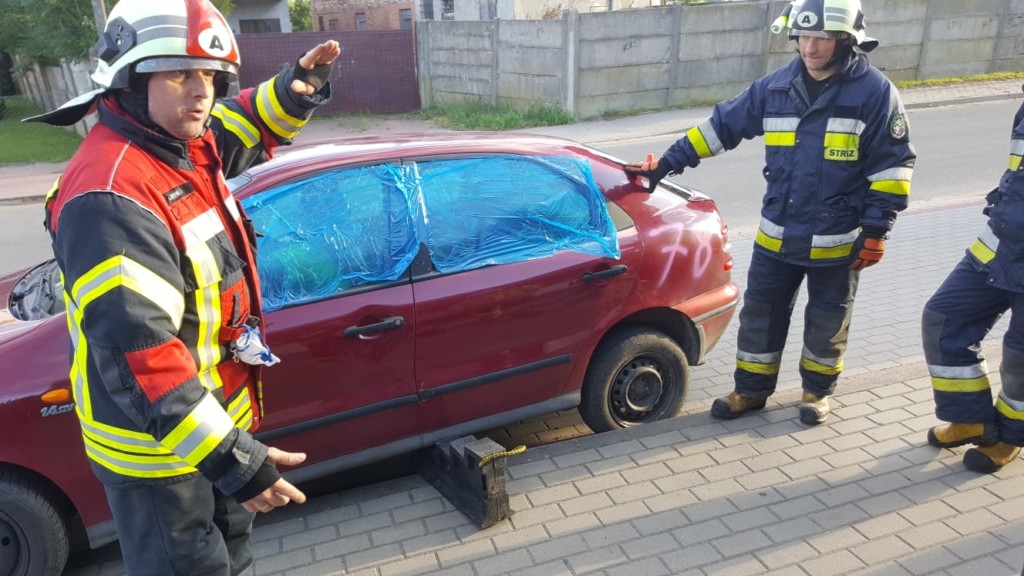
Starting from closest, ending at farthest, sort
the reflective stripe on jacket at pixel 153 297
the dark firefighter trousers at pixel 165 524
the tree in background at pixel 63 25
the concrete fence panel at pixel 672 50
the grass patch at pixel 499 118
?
the reflective stripe on jacket at pixel 153 297 < the dark firefighter trousers at pixel 165 524 < the tree in background at pixel 63 25 < the concrete fence panel at pixel 672 50 < the grass patch at pixel 499 118

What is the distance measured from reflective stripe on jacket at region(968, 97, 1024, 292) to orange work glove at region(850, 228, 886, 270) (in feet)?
1.35

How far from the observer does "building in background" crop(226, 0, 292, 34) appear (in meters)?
26.9

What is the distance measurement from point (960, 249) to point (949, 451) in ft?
12.6

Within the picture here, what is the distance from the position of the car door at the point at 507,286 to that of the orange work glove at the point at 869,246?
41.3 inches

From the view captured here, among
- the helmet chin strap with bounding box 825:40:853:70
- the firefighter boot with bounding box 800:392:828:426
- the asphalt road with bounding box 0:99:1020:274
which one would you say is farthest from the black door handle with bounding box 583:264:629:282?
the asphalt road with bounding box 0:99:1020:274

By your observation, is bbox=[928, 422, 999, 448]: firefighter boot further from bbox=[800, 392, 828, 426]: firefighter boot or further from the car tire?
the car tire

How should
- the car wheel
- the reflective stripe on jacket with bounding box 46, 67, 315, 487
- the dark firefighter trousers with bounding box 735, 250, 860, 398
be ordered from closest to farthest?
the reflective stripe on jacket with bounding box 46, 67, 315, 487 → the car wheel → the dark firefighter trousers with bounding box 735, 250, 860, 398

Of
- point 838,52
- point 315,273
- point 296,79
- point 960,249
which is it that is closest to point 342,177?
point 315,273

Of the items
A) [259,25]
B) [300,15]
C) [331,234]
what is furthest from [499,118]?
[300,15]

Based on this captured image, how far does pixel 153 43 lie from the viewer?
71.6 inches

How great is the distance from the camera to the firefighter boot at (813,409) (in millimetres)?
→ 3820

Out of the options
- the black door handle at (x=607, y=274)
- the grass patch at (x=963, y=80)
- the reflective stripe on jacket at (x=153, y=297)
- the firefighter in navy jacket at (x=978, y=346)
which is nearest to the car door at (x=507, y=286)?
the black door handle at (x=607, y=274)

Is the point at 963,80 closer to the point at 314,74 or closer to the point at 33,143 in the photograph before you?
the point at 314,74

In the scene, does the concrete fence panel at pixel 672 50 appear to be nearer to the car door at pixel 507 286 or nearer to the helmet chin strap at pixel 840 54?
the helmet chin strap at pixel 840 54
